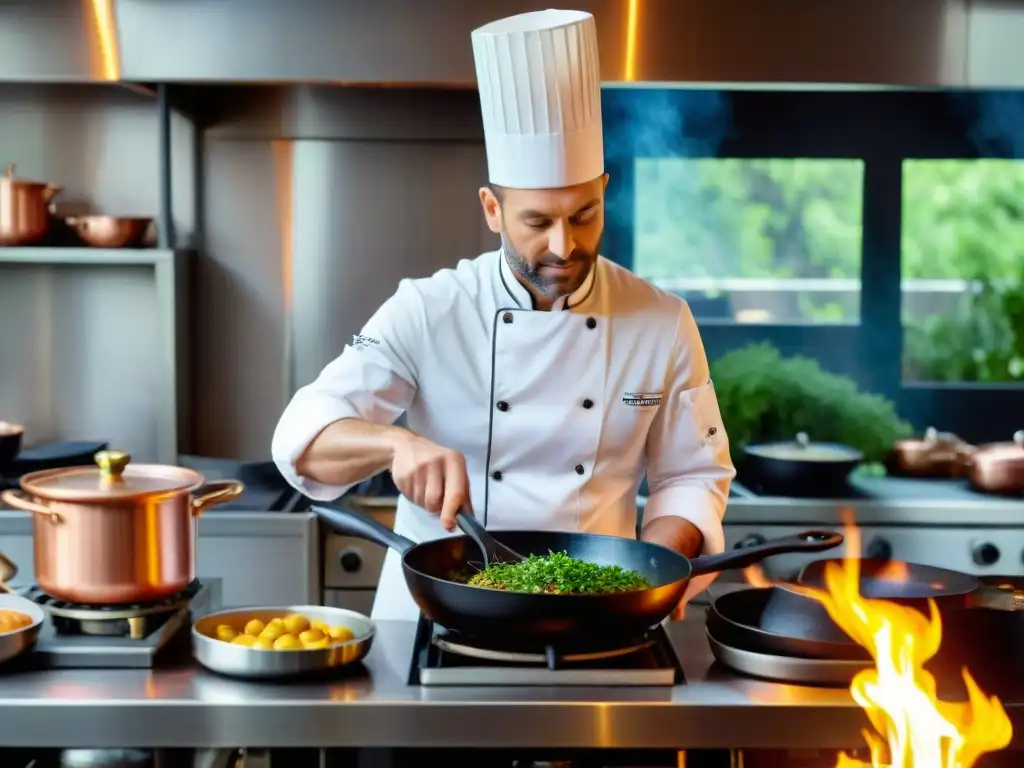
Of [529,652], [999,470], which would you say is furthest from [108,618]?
[999,470]

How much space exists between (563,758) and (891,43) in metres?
2.54

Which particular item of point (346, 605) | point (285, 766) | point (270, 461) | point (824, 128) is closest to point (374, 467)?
point (285, 766)

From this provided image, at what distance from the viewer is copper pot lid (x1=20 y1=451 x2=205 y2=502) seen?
1586mm

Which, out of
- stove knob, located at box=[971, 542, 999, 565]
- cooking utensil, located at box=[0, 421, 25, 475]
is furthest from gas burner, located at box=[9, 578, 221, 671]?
stove knob, located at box=[971, 542, 999, 565]

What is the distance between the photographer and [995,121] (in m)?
3.84

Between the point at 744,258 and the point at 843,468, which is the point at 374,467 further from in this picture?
the point at 744,258

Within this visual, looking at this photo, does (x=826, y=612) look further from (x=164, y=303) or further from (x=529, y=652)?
(x=164, y=303)

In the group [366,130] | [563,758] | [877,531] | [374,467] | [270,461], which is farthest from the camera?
[366,130]

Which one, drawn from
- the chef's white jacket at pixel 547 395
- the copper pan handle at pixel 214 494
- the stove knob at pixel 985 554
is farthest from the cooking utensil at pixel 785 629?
the stove knob at pixel 985 554

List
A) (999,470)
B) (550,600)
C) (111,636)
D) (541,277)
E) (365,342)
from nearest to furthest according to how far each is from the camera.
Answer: (550,600) → (111,636) → (541,277) → (365,342) → (999,470)

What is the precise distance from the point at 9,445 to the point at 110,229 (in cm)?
69

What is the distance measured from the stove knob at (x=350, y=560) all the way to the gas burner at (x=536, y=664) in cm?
169

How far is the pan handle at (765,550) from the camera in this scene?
158cm

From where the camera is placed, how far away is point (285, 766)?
1.55m
